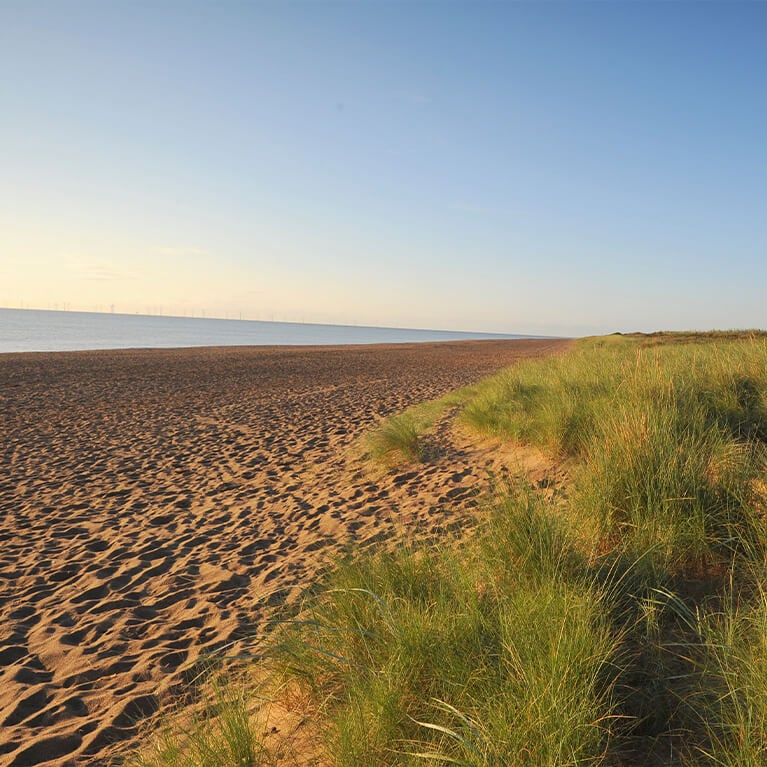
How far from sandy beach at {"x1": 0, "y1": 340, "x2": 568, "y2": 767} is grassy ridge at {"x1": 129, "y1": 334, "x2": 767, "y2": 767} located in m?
0.95

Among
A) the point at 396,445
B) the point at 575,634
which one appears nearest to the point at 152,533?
the point at 396,445

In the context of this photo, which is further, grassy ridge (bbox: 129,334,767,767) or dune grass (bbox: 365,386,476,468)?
dune grass (bbox: 365,386,476,468)

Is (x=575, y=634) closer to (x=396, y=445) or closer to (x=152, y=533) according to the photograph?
(x=152, y=533)

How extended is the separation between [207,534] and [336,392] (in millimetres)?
11367

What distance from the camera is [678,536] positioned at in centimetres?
321

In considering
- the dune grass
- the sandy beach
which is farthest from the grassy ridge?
the dune grass

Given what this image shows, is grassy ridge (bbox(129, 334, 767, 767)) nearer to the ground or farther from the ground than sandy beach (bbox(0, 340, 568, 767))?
farther from the ground

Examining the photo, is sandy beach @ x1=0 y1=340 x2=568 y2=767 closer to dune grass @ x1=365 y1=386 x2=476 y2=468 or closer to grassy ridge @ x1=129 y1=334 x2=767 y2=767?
dune grass @ x1=365 y1=386 x2=476 y2=468

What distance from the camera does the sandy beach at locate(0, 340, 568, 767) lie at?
345 cm

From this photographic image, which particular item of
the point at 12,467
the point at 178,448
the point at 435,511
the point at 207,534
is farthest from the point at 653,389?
the point at 12,467

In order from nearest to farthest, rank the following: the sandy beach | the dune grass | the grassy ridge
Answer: the grassy ridge
the sandy beach
the dune grass

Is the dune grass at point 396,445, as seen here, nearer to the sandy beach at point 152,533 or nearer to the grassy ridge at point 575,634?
the sandy beach at point 152,533

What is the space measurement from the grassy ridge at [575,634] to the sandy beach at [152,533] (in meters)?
0.95

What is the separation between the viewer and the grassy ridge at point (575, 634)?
1.99 meters
